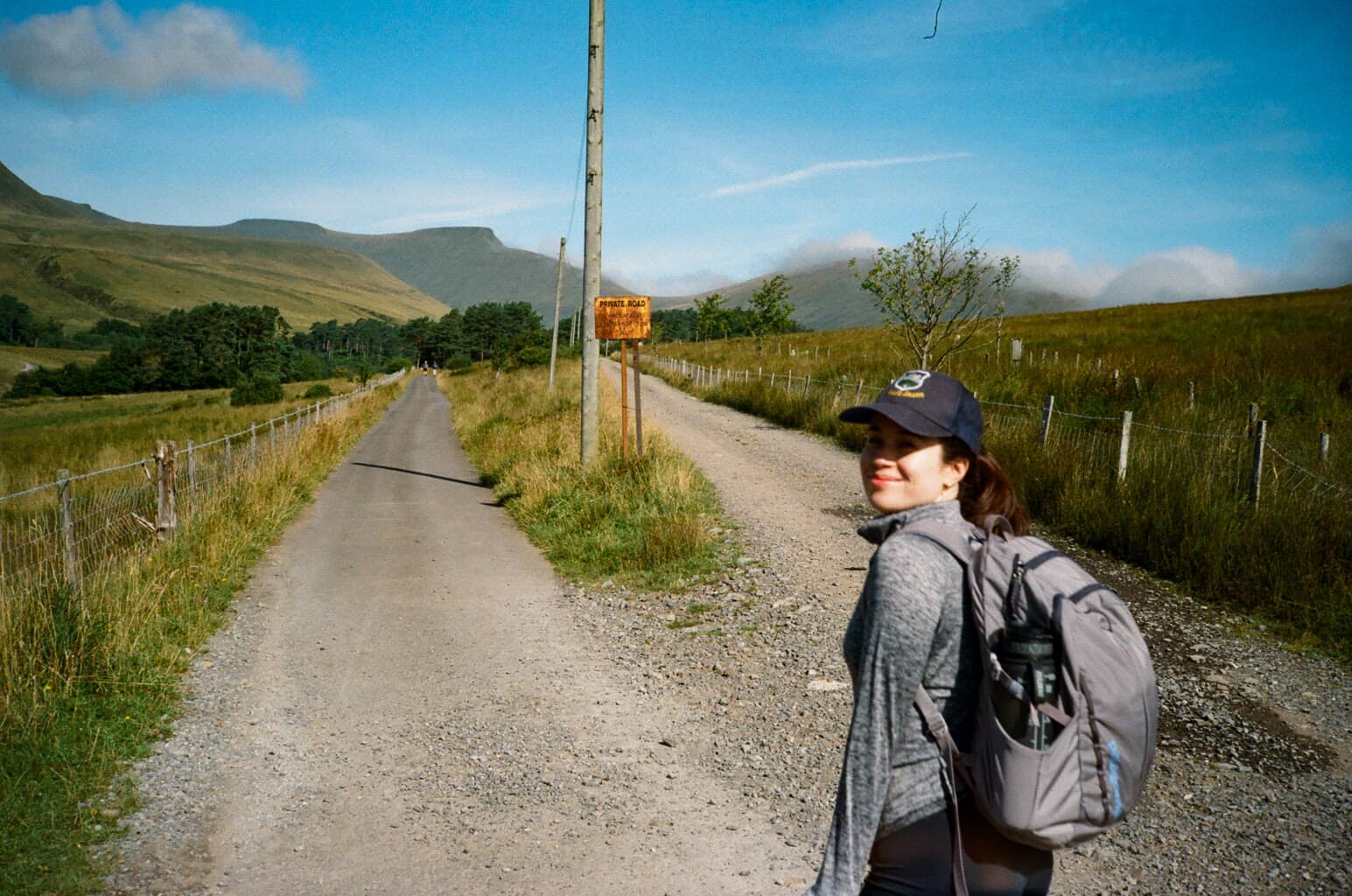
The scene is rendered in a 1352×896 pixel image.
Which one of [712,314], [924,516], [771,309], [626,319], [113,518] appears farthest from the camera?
[712,314]

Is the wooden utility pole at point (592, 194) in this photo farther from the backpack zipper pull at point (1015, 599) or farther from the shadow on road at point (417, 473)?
the backpack zipper pull at point (1015, 599)

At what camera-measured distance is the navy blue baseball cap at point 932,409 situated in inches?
67.9

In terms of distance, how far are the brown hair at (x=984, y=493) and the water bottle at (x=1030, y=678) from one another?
37 cm

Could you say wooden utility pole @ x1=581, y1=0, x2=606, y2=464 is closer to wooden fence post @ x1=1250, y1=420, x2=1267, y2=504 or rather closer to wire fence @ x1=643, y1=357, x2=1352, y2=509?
wire fence @ x1=643, y1=357, x2=1352, y2=509

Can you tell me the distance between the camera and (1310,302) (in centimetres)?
4538

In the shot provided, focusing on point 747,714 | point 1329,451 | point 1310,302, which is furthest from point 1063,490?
point 1310,302

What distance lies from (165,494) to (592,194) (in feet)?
23.3

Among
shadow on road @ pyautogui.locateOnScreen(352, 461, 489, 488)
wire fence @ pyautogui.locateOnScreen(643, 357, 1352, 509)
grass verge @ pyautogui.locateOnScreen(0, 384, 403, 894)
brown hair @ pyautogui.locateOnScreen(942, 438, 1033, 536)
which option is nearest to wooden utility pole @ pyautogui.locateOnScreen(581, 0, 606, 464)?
shadow on road @ pyautogui.locateOnScreen(352, 461, 489, 488)

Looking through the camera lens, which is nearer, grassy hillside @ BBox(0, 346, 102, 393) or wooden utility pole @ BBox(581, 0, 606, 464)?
wooden utility pole @ BBox(581, 0, 606, 464)

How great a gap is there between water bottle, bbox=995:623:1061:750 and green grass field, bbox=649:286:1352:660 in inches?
228

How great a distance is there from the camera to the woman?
5.15 ft

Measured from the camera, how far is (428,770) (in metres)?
4.53

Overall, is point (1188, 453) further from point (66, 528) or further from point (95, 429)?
point (95, 429)

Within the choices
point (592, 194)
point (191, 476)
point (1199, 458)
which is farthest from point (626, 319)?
point (1199, 458)
